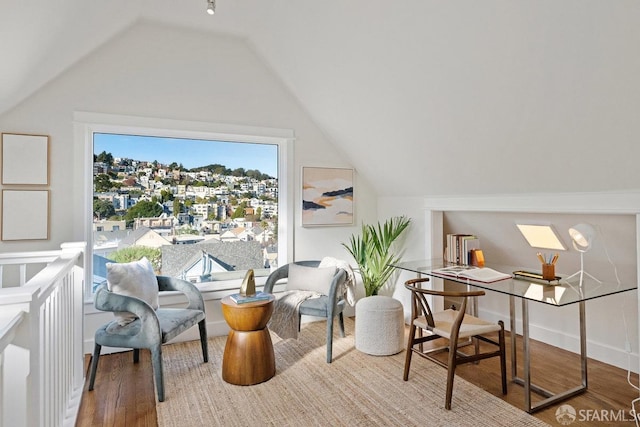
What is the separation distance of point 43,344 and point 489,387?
2.64 m

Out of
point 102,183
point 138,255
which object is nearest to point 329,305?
point 138,255

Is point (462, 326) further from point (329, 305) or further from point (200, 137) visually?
point (200, 137)

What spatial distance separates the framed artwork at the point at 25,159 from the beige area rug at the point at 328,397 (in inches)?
71.4

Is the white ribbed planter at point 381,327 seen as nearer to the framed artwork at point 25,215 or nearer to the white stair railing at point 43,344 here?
the white stair railing at point 43,344

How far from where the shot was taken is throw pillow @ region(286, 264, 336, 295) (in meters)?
3.46

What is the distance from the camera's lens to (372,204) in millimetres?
4500

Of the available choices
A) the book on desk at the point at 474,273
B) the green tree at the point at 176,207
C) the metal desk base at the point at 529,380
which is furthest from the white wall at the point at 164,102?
the metal desk base at the point at 529,380

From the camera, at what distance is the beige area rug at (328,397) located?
2244 mm

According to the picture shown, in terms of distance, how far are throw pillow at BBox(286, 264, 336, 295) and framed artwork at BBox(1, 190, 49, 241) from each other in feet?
6.81

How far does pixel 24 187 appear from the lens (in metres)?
3.00

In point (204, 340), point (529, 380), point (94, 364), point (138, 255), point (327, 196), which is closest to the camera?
point (529, 380)

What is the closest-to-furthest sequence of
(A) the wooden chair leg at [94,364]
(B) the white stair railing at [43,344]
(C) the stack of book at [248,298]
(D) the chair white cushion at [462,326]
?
(B) the white stair railing at [43,344]
(D) the chair white cushion at [462,326]
(A) the wooden chair leg at [94,364]
(C) the stack of book at [248,298]

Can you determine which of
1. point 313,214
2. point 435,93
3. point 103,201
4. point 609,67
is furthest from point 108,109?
point 609,67

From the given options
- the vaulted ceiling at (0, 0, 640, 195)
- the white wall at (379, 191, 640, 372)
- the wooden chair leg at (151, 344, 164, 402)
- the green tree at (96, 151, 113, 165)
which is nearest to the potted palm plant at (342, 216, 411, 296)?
the white wall at (379, 191, 640, 372)
